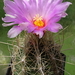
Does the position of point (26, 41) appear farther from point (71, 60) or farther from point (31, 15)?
point (71, 60)

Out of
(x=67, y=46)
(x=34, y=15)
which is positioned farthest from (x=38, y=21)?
(x=67, y=46)

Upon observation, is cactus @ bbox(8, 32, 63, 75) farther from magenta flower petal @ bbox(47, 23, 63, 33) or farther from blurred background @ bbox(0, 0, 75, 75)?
blurred background @ bbox(0, 0, 75, 75)

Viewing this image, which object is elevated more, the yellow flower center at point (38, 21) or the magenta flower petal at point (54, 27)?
the yellow flower center at point (38, 21)

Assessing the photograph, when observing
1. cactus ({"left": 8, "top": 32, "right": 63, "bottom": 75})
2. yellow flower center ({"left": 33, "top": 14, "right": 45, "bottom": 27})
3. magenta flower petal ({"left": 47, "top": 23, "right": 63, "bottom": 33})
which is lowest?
cactus ({"left": 8, "top": 32, "right": 63, "bottom": 75})

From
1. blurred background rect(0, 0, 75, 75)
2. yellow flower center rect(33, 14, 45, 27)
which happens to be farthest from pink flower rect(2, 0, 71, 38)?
blurred background rect(0, 0, 75, 75)

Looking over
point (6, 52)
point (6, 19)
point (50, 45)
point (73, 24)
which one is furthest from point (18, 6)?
point (73, 24)

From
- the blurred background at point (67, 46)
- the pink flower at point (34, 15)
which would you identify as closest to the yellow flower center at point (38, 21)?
the pink flower at point (34, 15)

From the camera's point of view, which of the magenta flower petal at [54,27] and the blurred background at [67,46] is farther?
the blurred background at [67,46]

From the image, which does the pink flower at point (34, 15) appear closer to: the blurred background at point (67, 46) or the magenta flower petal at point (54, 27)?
the magenta flower petal at point (54, 27)
